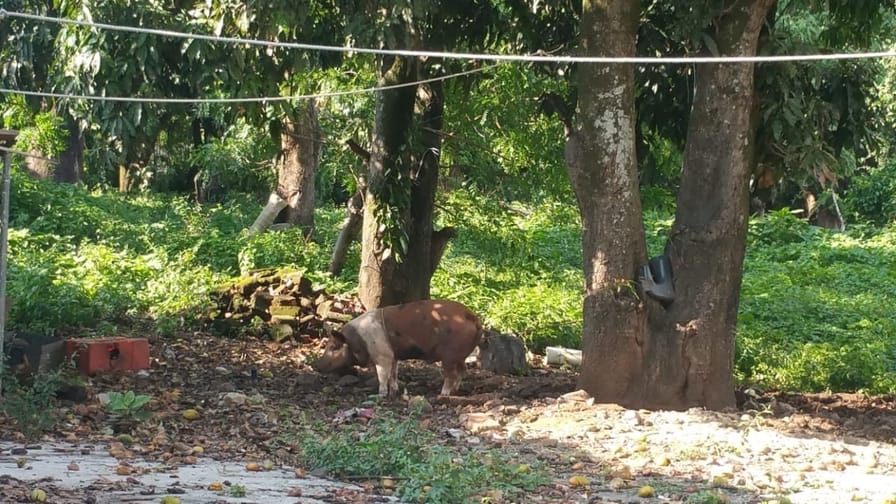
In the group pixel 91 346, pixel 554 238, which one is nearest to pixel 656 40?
pixel 91 346

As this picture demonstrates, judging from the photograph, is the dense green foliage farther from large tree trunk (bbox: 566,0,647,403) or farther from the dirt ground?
large tree trunk (bbox: 566,0,647,403)

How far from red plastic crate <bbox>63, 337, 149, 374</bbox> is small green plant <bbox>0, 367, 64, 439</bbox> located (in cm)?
151

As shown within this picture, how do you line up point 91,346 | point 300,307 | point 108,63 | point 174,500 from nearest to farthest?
point 174,500 → point 108,63 → point 91,346 → point 300,307

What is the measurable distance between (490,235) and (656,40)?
4.20 meters

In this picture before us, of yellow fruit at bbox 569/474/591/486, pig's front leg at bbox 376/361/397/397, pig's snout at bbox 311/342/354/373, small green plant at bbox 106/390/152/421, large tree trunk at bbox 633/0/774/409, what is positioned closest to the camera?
yellow fruit at bbox 569/474/591/486

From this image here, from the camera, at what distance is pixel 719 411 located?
9984 millimetres

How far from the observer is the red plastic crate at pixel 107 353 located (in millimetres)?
10570

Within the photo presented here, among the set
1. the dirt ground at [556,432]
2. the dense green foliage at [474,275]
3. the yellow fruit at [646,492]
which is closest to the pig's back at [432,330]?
the dirt ground at [556,432]

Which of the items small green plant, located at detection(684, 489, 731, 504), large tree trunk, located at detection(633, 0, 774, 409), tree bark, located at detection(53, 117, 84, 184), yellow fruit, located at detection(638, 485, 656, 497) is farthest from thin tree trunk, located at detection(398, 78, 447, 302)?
tree bark, located at detection(53, 117, 84, 184)

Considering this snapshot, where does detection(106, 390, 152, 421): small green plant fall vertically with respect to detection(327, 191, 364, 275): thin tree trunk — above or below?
below

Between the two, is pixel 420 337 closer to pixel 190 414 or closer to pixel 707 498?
pixel 190 414

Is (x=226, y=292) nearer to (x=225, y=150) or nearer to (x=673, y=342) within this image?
(x=673, y=342)

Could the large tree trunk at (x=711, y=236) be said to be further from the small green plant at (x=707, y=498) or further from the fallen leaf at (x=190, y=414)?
the fallen leaf at (x=190, y=414)

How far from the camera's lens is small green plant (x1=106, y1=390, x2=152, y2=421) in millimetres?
8672
